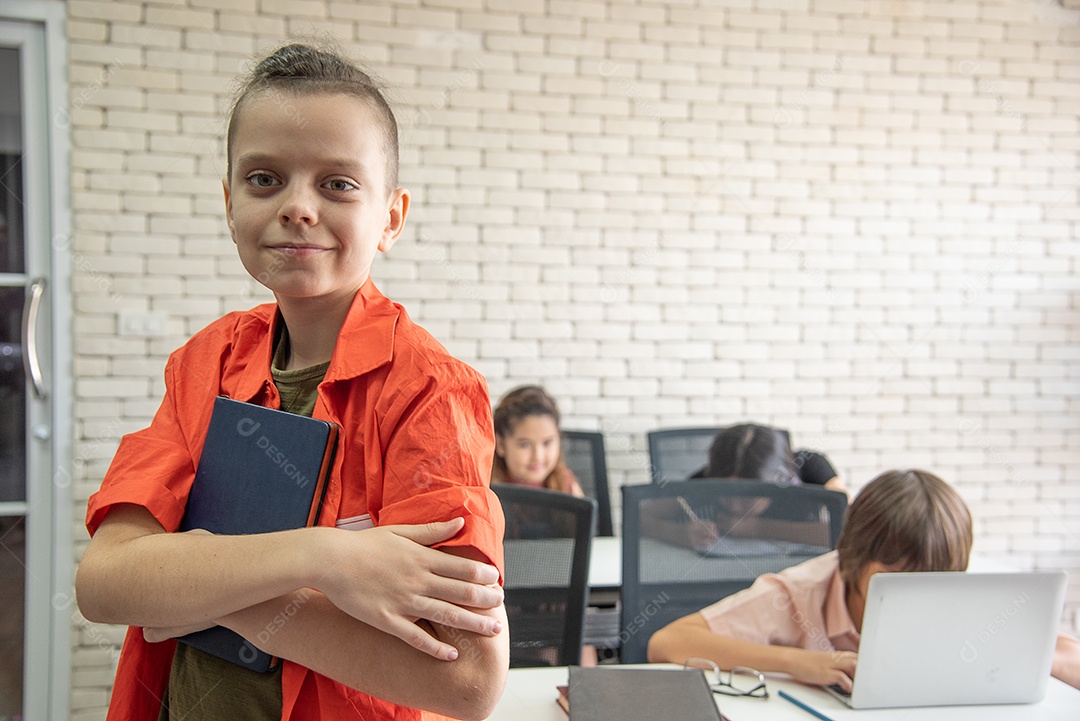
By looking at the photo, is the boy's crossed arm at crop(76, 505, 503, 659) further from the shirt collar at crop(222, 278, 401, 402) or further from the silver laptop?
the silver laptop

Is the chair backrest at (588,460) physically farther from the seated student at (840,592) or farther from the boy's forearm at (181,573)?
the boy's forearm at (181,573)

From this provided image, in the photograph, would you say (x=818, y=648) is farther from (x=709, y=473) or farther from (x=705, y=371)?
(x=705, y=371)

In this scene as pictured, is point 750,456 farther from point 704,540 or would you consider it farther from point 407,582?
point 407,582

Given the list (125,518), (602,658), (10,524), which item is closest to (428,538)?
(125,518)

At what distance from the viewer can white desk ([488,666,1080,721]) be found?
4.93ft

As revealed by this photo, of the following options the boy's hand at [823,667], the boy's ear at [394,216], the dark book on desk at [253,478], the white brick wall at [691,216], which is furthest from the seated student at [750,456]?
the dark book on desk at [253,478]

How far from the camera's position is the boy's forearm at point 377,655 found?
2.46ft

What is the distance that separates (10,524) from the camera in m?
3.34

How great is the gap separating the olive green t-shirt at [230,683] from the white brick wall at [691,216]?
2.79 meters

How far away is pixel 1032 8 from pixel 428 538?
466cm

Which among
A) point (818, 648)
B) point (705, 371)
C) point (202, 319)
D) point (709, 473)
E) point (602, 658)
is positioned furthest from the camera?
point (705, 371)

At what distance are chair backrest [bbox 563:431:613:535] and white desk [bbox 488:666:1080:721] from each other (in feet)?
5.93

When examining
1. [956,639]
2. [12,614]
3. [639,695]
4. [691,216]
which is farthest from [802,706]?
[12,614]

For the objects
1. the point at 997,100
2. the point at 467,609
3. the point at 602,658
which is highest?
the point at 997,100
